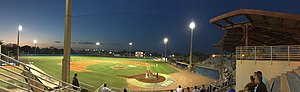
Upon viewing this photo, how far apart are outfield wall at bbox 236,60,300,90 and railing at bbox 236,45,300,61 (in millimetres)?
375

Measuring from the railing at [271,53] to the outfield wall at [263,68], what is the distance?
0.38 meters

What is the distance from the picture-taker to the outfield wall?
13.1 m

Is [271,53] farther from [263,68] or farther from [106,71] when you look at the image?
[106,71]

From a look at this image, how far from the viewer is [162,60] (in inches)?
1248

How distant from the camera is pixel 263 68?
14.4m

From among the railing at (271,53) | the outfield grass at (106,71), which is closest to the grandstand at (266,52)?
the railing at (271,53)

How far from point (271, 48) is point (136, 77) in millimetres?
14819

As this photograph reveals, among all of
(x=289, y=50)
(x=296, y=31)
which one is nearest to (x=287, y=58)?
(x=289, y=50)

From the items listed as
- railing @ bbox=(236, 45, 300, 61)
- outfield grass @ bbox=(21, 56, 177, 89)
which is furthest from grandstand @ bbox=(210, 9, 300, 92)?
outfield grass @ bbox=(21, 56, 177, 89)

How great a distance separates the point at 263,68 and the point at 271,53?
1063 mm

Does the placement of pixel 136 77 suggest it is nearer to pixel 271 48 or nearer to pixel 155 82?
pixel 155 82

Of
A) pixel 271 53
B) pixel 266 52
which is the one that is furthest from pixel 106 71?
pixel 271 53

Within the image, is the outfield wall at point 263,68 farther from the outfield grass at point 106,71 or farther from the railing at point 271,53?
the outfield grass at point 106,71

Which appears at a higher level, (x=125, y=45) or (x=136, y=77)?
(x=125, y=45)
